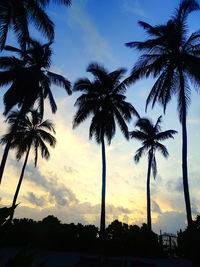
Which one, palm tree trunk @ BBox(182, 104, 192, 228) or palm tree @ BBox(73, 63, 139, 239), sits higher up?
palm tree @ BBox(73, 63, 139, 239)


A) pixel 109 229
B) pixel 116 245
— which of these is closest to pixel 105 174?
pixel 109 229

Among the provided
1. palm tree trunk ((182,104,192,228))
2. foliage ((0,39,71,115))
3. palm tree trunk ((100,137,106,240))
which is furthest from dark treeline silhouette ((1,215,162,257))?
foliage ((0,39,71,115))

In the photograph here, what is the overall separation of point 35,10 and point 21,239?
582 inches

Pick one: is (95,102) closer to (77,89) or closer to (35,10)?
(77,89)

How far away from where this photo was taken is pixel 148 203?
75.5 ft

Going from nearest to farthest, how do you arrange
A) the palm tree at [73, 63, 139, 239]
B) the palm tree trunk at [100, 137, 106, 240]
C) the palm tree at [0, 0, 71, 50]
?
the palm tree at [0, 0, 71, 50]
the palm tree trunk at [100, 137, 106, 240]
the palm tree at [73, 63, 139, 239]

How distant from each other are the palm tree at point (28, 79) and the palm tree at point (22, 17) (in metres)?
5.00

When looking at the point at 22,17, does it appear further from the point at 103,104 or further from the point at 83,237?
the point at 83,237

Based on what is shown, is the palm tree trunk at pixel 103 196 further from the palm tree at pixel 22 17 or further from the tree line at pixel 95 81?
the palm tree at pixel 22 17

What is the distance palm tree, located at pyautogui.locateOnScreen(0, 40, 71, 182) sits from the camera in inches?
610

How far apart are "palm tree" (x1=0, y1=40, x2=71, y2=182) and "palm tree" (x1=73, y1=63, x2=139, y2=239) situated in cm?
234

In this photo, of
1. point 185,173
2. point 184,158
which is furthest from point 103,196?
point 184,158

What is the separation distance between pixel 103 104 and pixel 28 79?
24.6 feet

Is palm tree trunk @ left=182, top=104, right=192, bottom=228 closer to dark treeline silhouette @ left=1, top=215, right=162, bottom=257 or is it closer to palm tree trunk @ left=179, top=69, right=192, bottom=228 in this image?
palm tree trunk @ left=179, top=69, right=192, bottom=228
